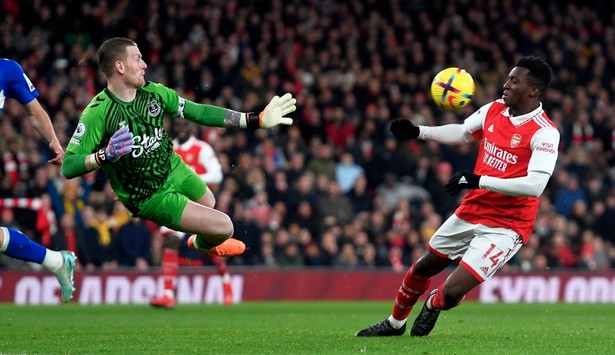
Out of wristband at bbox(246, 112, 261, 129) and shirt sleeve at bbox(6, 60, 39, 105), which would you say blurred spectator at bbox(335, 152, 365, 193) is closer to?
shirt sleeve at bbox(6, 60, 39, 105)

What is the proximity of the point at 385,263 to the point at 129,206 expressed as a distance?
9678 mm


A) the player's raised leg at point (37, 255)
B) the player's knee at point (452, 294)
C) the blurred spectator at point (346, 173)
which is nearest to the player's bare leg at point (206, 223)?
the player's raised leg at point (37, 255)

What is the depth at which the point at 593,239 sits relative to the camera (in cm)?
1994

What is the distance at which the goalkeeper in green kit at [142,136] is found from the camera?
8.88 meters

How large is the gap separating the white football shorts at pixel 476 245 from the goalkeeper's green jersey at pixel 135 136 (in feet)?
8.02

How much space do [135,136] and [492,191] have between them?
2.95m

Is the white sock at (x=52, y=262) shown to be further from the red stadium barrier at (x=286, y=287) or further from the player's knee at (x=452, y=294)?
the red stadium barrier at (x=286, y=287)

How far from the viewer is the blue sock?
29.7 feet

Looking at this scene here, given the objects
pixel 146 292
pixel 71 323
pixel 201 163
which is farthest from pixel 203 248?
pixel 146 292

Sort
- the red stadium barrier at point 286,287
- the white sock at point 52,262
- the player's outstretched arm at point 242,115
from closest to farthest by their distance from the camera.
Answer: the player's outstretched arm at point 242,115, the white sock at point 52,262, the red stadium barrier at point 286,287

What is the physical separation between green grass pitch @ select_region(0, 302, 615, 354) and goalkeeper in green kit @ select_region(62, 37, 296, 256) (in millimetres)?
1092

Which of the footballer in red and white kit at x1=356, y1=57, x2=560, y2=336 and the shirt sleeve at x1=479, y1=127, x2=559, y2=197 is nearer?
the shirt sleeve at x1=479, y1=127, x2=559, y2=197

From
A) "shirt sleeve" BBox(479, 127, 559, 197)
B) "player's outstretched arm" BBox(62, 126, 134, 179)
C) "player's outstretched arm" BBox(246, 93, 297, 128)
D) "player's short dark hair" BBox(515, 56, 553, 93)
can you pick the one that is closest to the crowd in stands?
"player's outstretched arm" BBox(62, 126, 134, 179)

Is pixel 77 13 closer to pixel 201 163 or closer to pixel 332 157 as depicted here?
pixel 332 157
